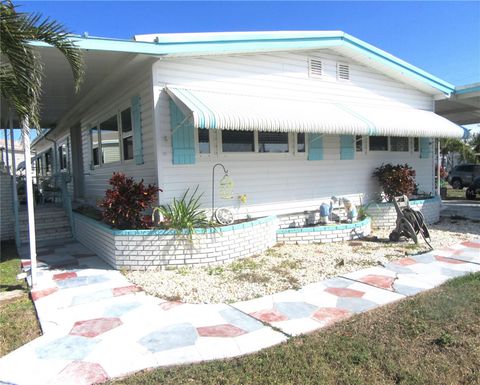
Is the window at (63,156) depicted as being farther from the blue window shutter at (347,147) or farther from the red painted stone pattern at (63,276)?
the blue window shutter at (347,147)

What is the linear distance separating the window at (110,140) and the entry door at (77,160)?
11.8 ft

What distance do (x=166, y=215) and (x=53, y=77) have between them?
4.29 m

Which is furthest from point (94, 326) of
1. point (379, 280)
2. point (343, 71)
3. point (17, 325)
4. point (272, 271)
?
point (343, 71)

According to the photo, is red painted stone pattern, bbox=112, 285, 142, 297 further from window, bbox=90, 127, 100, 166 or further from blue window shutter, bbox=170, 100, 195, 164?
window, bbox=90, 127, 100, 166

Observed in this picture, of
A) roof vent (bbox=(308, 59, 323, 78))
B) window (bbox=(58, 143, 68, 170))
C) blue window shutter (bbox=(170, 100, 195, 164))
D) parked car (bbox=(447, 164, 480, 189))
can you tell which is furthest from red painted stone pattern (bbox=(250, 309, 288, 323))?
parked car (bbox=(447, 164, 480, 189))

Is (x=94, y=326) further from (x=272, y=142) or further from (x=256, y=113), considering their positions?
(x=272, y=142)

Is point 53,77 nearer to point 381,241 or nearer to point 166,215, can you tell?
point 166,215

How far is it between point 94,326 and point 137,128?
4.66 meters

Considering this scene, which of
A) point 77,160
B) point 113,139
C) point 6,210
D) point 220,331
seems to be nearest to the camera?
point 220,331

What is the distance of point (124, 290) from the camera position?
5.50 metres

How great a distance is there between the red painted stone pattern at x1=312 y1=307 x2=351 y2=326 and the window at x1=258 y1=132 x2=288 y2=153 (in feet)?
15.4

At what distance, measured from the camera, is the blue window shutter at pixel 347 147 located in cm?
992

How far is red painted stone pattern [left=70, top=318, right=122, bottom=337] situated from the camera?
161 inches

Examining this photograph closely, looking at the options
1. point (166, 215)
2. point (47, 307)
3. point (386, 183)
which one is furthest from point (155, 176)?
point (386, 183)
